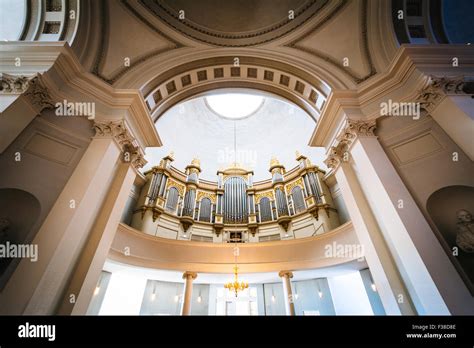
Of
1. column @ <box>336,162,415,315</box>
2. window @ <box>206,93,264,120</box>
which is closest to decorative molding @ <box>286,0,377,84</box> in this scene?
column @ <box>336,162,415,315</box>

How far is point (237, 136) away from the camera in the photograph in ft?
48.8

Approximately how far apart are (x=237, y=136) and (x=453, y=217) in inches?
495

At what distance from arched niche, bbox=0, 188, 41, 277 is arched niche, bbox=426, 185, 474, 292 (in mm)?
5739

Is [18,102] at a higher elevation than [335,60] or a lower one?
lower

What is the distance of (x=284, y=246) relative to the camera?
358 inches

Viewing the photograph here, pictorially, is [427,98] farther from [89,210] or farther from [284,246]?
[284,246]

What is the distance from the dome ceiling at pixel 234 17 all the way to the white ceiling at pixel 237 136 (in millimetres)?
7605

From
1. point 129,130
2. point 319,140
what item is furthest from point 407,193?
point 129,130

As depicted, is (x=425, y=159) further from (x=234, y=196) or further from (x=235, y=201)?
(x=234, y=196)

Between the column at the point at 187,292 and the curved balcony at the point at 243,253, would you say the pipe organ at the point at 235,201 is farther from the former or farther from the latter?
the column at the point at 187,292

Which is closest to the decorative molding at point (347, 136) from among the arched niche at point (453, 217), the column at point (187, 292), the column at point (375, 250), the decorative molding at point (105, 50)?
the column at point (375, 250)

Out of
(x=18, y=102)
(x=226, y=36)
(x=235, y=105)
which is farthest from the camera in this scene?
(x=235, y=105)

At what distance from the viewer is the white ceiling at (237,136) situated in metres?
13.6

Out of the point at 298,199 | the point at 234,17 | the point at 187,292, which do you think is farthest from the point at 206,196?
the point at 234,17
